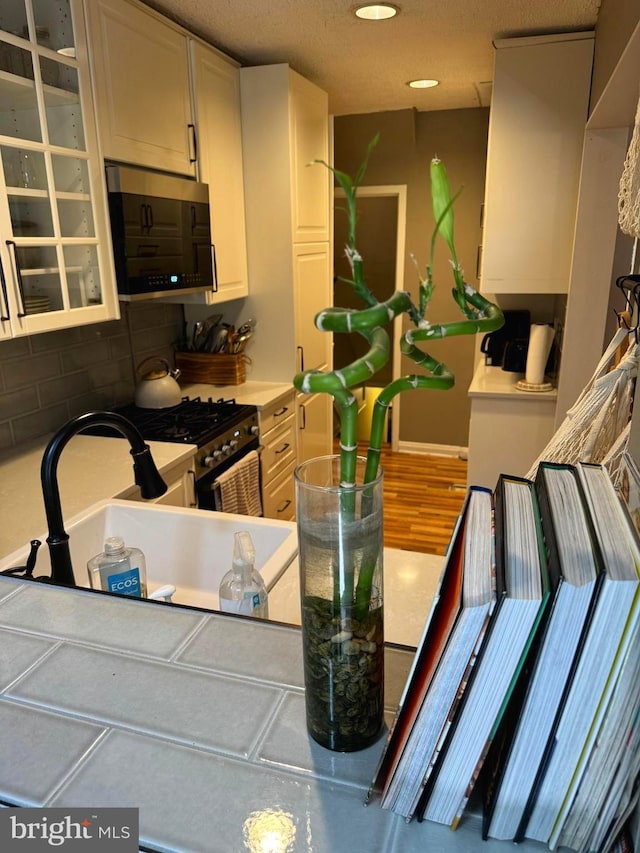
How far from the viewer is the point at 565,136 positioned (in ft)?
8.59

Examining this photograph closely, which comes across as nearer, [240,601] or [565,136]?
[240,601]

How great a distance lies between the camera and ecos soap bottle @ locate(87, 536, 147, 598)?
3.63 feet

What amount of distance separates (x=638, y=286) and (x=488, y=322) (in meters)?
Answer: 0.60

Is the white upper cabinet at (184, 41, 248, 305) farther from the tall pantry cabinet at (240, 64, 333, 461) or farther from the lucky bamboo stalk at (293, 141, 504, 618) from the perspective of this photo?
the lucky bamboo stalk at (293, 141, 504, 618)

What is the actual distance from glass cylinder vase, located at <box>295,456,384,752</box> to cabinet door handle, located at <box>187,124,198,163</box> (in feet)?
7.88

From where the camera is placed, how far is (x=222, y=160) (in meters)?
2.82

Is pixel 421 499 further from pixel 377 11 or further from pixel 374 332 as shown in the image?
pixel 374 332

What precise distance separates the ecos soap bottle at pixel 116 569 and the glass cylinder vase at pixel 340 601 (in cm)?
61

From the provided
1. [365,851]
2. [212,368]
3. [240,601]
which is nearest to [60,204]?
[212,368]

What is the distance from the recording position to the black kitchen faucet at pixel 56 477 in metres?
0.92

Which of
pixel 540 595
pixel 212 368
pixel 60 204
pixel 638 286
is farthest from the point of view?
pixel 212 368

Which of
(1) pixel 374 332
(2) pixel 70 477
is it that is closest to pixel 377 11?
(2) pixel 70 477

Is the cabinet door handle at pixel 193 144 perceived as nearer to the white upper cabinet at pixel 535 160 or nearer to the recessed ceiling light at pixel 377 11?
the recessed ceiling light at pixel 377 11

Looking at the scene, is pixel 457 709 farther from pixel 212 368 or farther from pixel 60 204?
pixel 212 368
